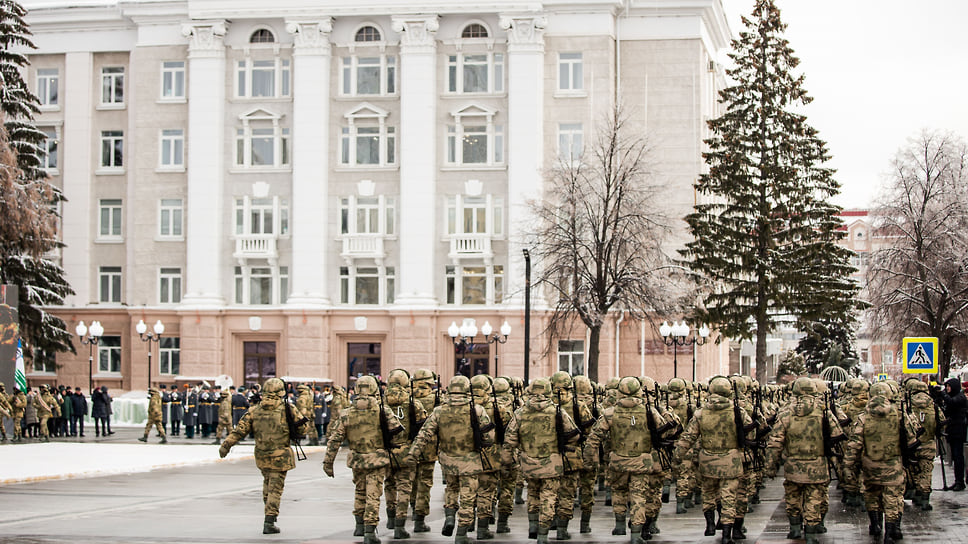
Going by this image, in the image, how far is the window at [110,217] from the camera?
56.2m

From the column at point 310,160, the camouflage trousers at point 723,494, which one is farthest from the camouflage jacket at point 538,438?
the column at point 310,160

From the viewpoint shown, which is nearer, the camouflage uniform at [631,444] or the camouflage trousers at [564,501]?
the camouflage uniform at [631,444]

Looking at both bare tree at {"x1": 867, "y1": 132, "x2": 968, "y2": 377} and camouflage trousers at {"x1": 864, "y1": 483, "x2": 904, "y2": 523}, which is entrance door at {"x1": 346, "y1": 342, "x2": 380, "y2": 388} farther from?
camouflage trousers at {"x1": 864, "y1": 483, "x2": 904, "y2": 523}

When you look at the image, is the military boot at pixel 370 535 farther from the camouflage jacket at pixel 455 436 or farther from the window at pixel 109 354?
the window at pixel 109 354

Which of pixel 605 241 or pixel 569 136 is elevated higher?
pixel 569 136

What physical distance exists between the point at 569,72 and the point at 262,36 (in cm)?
1366

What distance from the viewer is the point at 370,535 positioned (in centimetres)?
1566

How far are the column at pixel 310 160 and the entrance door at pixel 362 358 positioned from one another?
2437 mm

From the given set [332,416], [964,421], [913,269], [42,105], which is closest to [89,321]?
[42,105]

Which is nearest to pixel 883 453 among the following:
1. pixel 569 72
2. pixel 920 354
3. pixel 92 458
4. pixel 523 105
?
pixel 920 354

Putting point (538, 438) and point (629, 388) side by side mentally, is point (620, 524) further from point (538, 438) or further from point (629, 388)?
point (629, 388)

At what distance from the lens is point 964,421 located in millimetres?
22000

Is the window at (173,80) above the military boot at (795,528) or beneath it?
above

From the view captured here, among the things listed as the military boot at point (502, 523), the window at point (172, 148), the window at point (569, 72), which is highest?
the window at point (569, 72)
